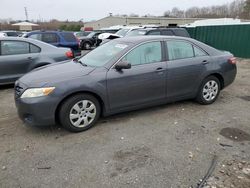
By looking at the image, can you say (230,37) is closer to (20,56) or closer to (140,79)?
(140,79)

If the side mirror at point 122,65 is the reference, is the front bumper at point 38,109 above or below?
below

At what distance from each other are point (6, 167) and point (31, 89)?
1.16 meters

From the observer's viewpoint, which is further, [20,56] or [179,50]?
[20,56]

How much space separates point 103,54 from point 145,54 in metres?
0.79

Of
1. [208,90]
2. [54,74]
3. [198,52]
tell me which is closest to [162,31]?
[198,52]

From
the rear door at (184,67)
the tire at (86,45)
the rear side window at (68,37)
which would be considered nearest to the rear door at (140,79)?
the rear door at (184,67)

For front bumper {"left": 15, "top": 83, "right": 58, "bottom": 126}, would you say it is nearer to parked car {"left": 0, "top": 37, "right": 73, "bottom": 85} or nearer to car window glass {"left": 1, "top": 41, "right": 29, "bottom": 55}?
parked car {"left": 0, "top": 37, "right": 73, "bottom": 85}

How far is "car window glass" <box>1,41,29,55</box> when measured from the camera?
19.9ft

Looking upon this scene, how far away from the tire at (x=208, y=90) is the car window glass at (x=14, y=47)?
463cm

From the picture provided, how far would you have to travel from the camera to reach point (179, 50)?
459 centimetres

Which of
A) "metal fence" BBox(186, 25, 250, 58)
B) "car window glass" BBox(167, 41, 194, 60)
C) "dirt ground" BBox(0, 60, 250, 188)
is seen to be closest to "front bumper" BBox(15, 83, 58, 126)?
"dirt ground" BBox(0, 60, 250, 188)

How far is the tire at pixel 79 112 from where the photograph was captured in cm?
361

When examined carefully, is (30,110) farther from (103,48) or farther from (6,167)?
(103,48)

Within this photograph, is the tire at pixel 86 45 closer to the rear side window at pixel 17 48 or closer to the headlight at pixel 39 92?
the rear side window at pixel 17 48
